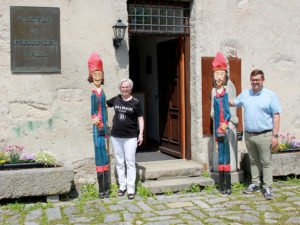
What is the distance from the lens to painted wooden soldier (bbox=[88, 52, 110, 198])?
19.1 ft

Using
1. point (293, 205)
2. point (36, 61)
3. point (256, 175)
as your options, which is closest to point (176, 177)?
point (256, 175)

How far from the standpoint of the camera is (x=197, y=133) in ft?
22.5

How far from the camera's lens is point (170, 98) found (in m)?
7.80

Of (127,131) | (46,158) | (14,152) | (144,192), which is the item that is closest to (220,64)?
(127,131)

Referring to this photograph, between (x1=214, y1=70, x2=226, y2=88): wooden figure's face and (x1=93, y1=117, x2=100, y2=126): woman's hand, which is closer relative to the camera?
(x1=93, y1=117, x2=100, y2=126): woman's hand

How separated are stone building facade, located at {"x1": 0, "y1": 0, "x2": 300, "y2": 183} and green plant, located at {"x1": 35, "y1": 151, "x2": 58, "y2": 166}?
0.81 feet

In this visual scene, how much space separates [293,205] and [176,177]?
1864 millimetres

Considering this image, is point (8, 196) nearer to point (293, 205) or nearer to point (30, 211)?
point (30, 211)

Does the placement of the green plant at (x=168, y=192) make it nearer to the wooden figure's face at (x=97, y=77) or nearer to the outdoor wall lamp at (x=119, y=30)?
the wooden figure's face at (x=97, y=77)

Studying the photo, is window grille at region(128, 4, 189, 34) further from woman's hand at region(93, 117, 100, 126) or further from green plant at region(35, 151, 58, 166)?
green plant at region(35, 151, 58, 166)

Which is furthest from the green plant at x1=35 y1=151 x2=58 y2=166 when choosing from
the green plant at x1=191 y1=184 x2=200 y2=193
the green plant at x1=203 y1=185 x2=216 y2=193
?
the green plant at x1=203 y1=185 x2=216 y2=193

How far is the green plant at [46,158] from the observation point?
5789mm

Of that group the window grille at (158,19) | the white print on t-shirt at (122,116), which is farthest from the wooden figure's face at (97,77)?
the window grille at (158,19)

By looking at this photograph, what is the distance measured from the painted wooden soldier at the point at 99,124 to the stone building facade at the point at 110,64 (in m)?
0.43
